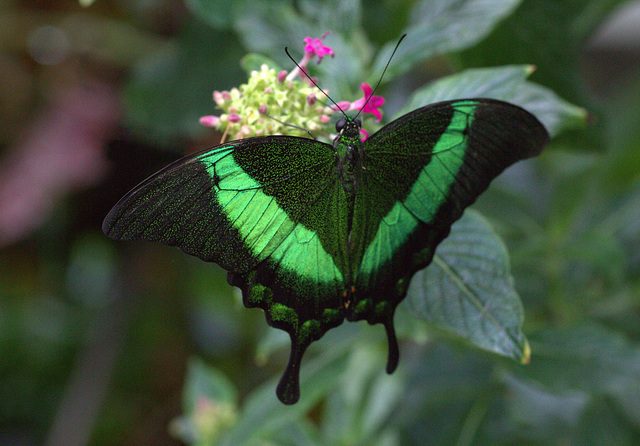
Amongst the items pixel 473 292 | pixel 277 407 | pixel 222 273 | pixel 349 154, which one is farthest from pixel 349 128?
pixel 222 273

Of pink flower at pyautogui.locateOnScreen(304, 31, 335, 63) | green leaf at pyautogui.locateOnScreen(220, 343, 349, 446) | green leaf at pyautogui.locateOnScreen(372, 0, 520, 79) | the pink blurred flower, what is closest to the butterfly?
pink flower at pyautogui.locateOnScreen(304, 31, 335, 63)

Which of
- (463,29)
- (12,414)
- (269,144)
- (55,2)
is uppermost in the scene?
(55,2)

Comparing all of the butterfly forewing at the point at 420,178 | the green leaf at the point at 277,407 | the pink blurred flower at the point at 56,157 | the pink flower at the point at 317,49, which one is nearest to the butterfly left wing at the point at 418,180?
the butterfly forewing at the point at 420,178

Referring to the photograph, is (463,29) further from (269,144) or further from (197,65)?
(197,65)

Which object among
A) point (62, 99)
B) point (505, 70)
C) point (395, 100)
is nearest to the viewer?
point (505, 70)

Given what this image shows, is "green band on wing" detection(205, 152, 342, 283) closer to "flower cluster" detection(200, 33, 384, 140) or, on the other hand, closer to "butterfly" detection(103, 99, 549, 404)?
"butterfly" detection(103, 99, 549, 404)

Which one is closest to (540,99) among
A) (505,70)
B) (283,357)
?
(505,70)

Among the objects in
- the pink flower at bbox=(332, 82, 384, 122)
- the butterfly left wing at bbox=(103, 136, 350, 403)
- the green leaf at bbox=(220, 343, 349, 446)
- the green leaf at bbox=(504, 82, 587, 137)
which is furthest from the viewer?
the green leaf at bbox=(220, 343, 349, 446)
